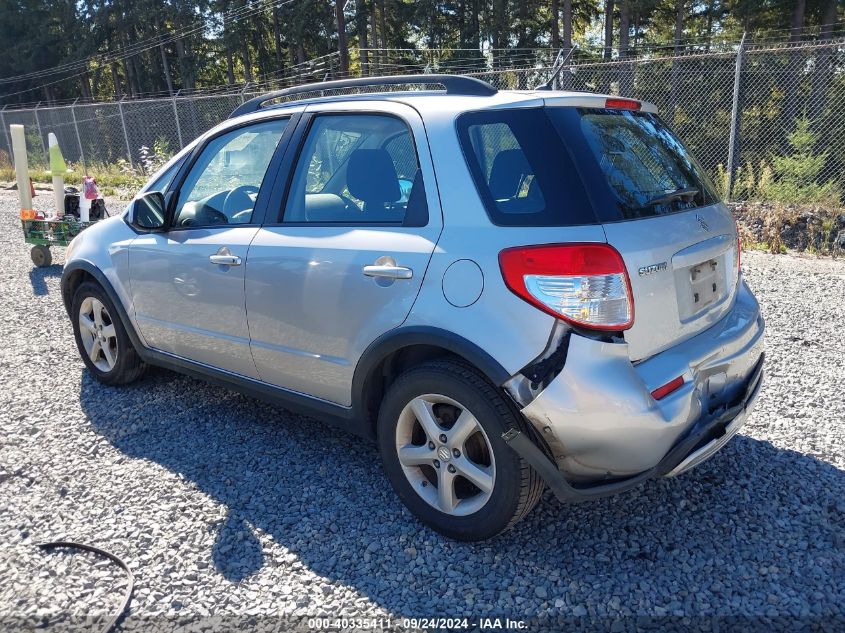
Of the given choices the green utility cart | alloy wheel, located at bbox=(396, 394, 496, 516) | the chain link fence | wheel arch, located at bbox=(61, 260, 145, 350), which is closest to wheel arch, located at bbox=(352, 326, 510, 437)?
alloy wheel, located at bbox=(396, 394, 496, 516)

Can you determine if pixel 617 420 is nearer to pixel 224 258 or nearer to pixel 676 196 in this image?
pixel 676 196

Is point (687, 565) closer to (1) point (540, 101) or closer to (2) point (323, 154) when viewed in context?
(1) point (540, 101)

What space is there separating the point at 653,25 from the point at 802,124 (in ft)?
89.3

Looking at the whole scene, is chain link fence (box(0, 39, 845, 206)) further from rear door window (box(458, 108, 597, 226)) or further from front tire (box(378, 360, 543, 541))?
front tire (box(378, 360, 543, 541))

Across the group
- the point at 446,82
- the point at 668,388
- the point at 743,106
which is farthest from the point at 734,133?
the point at 668,388

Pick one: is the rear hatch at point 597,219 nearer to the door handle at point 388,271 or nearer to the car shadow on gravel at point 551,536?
the door handle at point 388,271

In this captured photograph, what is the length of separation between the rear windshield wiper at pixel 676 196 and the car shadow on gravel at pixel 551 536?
4.57 feet

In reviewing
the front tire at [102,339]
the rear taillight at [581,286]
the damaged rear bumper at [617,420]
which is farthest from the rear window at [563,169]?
the front tire at [102,339]

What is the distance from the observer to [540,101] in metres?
2.66

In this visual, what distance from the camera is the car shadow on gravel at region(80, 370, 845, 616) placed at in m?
2.49

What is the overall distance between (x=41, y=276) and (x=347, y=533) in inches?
288

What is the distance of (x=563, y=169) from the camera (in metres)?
2.50

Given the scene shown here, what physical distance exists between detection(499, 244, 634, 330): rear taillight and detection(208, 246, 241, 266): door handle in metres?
1.66

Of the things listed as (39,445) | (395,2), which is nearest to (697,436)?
(39,445)
